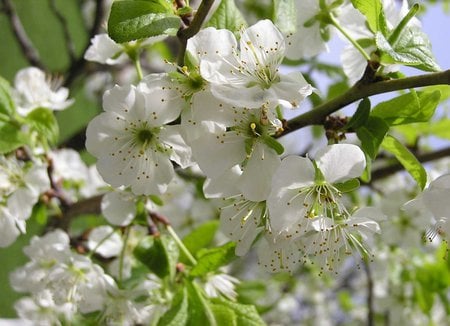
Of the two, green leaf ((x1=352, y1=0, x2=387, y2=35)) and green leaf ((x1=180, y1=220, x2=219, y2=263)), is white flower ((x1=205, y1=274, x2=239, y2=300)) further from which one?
green leaf ((x1=352, y1=0, x2=387, y2=35))

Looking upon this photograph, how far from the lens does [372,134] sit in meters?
0.88

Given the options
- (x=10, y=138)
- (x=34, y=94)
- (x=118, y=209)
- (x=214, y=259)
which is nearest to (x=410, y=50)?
(x=214, y=259)

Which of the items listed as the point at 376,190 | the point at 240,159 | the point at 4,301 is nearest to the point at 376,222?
the point at 240,159

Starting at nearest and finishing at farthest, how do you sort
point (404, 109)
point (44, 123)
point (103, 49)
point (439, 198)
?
point (439, 198), point (404, 109), point (103, 49), point (44, 123)

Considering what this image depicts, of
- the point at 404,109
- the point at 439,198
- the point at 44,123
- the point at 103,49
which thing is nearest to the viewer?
the point at 439,198

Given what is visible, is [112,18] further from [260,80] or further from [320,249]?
[320,249]

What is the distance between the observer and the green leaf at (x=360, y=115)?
0.88 m

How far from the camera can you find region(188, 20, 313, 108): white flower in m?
0.78

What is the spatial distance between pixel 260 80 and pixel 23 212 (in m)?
0.60

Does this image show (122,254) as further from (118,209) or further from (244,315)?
(244,315)

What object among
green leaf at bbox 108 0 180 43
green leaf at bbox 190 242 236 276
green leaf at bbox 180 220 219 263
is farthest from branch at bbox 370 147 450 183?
green leaf at bbox 108 0 180 43

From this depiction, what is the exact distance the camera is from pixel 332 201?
884 millimetres

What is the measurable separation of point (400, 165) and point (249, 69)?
2.97 feet

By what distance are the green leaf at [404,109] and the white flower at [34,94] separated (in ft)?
2.47
